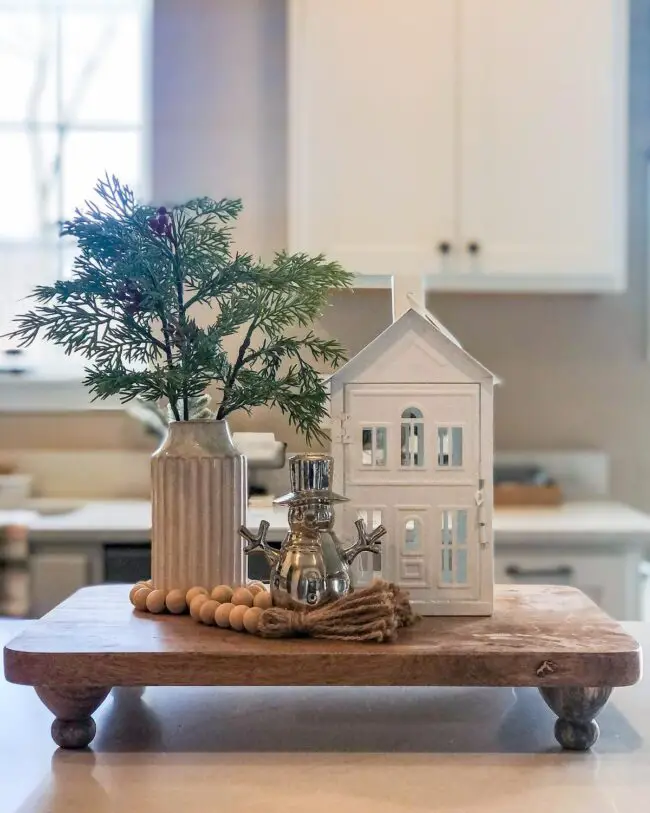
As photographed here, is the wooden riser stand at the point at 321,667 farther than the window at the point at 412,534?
No

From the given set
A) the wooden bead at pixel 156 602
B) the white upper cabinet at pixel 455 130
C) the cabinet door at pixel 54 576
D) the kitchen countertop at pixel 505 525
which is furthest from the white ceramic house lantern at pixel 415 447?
the white upper cabinet at pixel 455 130

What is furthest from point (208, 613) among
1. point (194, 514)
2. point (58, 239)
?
point (58, 239)

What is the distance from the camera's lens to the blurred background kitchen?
2309 millimetres

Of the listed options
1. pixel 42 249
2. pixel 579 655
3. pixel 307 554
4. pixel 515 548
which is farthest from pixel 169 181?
pixel 579 655

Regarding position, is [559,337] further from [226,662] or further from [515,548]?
[226,662]

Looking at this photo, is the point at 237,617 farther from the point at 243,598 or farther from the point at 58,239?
the point at 58,239

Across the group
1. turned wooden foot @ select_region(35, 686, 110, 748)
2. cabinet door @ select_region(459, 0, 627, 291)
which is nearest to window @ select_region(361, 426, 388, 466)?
turned wooden foot @ select_region(35, 686, 110, 748)

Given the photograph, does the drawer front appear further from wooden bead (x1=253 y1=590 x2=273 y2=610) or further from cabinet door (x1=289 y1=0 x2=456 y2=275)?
wooden bead (x1=253 y1=590 x2=273 y2=610)

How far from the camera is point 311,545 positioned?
89 centimetres

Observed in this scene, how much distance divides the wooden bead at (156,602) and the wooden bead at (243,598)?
87 mm

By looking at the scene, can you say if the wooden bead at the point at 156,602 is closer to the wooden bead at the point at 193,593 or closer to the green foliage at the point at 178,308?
the wooden bead at the point at 193,593

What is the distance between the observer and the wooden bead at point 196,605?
2.98 feet

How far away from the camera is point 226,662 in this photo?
793 mm

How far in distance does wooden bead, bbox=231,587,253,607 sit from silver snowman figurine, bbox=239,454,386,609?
0.03m
